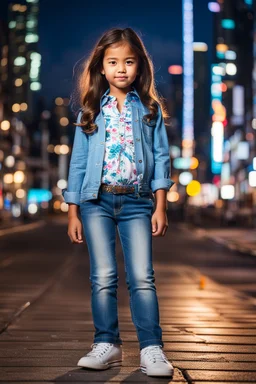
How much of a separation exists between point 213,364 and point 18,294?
24.3ft

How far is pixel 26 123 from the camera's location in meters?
174

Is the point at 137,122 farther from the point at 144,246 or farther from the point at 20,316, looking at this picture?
the point at 20,316

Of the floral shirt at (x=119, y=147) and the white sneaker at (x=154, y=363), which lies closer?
the white sneaker at (x=154, y=363)

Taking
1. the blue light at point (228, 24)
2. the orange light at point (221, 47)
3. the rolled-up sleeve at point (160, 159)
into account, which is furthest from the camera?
the orange light at point (221, 47)

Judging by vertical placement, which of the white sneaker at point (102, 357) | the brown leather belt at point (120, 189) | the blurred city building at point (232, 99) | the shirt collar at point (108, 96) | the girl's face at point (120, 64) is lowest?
the white sneaker at point (102, 357)

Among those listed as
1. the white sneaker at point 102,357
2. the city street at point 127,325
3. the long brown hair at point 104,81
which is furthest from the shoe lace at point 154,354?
the long brown hair at point 104,81

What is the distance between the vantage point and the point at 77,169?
6445mm

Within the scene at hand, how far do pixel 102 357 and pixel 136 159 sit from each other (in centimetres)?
129

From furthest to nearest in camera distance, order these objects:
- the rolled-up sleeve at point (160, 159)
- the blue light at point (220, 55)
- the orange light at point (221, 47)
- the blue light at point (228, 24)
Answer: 1. the blue light at point (220, 55)
2. the orange light at point (221, 47)
3. the blue light at point (228, 24)
4. the rolled-up sleeve at point (160, 159)

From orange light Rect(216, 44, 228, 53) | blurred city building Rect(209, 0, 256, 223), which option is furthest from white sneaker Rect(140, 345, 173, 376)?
orange light Rect(216, 44, 228, 53)

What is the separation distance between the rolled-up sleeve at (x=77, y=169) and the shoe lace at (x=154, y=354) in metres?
1.06

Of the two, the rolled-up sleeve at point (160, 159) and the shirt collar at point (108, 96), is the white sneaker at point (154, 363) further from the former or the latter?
the shirt collar at point (108, 96)

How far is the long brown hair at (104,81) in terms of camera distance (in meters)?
6.41

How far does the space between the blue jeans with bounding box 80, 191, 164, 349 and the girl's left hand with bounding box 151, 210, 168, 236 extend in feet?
0.15
